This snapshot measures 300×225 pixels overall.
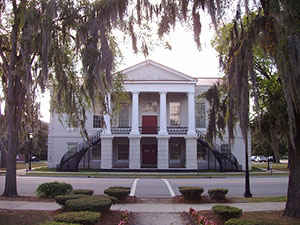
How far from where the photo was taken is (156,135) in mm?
32125

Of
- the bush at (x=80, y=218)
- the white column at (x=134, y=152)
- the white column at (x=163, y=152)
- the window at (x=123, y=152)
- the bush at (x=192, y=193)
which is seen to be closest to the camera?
the bush at (x=80, y=218)

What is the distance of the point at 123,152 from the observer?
34.8 meters

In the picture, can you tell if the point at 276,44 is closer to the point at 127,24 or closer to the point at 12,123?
the point at 127,24

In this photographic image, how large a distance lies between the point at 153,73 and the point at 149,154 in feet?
28.0

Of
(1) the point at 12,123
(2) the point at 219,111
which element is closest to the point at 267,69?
(2) the point at 219,111

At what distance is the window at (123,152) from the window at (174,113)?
18.0 feet

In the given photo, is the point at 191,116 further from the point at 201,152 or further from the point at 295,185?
the point at 295,185

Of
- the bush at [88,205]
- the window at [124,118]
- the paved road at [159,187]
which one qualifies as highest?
the window at [124,118]

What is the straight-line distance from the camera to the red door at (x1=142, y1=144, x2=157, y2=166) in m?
34.4

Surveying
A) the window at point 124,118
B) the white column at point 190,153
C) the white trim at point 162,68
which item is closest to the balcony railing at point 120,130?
the window at point 124,118

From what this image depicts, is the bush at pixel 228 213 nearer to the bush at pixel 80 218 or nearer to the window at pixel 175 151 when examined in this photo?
the bush at pixel 80 218

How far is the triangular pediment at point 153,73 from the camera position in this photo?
3303 cm

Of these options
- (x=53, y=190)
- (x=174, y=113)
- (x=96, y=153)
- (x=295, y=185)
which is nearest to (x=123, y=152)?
(x=96, y=153)

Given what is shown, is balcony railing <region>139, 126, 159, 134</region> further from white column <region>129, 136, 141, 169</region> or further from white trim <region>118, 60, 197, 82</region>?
white trim <region>118, 60, 197, 82</region>
